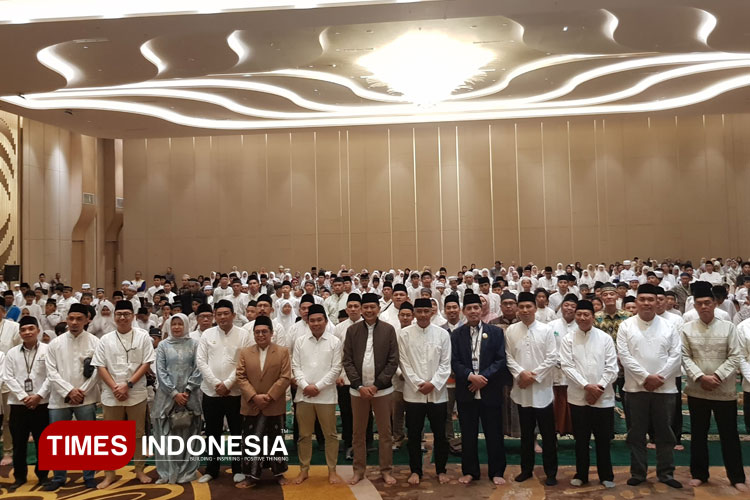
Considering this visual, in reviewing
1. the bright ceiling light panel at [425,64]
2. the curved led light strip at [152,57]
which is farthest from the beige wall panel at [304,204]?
the curved led light strip at [152,57]

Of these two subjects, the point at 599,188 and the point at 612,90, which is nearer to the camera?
the point at 612,90

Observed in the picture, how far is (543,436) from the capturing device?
5.00 meters

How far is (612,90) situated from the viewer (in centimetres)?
1439

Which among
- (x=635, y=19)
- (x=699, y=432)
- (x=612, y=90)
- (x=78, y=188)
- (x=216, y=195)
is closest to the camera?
(x=699, y=432)

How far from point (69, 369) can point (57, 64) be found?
7407mm

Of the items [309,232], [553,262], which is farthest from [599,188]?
[309,232]

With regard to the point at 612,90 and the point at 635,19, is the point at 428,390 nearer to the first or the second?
the point at 635,19

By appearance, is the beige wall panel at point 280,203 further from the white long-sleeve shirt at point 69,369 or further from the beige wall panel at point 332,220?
the white long-sleeve shirt at point 69,369

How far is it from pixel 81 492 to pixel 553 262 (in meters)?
17.1

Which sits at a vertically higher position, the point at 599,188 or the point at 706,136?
the point at 706,136

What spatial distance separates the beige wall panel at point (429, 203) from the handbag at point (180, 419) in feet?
50.0

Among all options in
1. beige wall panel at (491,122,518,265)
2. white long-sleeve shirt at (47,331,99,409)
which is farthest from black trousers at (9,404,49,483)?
beige wall panel at (491,122,518,265)

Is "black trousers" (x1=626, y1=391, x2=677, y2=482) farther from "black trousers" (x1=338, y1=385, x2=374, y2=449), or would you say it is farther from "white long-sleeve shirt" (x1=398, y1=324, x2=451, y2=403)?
"black trousers" (x1=338, y1=385, x2=374, y2=449)

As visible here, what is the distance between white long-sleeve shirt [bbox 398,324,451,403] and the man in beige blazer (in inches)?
39.9
